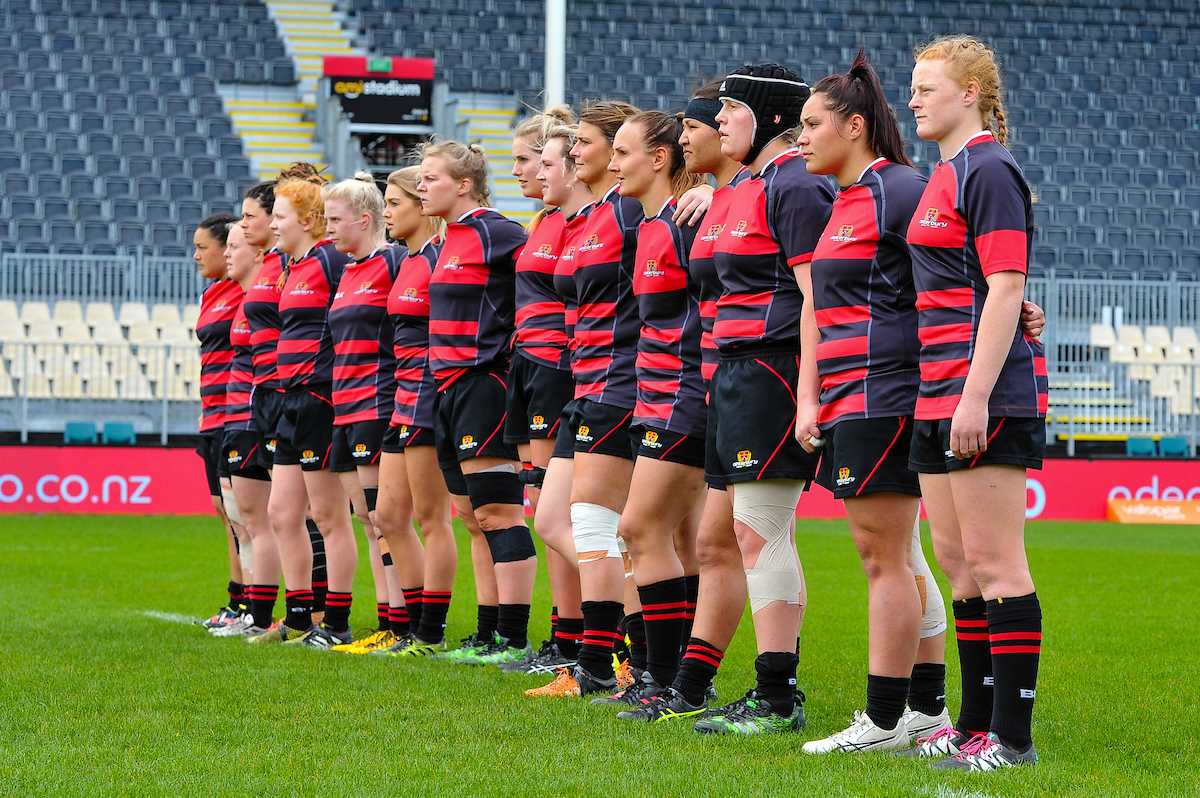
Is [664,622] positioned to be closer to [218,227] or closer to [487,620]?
[487,620]

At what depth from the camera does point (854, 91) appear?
4594mm

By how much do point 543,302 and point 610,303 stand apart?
68 centimetres

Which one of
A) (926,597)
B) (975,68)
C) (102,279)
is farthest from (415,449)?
(102,279)

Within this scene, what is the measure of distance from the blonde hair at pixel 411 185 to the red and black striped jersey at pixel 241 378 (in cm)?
122

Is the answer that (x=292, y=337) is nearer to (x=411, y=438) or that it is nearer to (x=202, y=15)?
(x=411, y=438)

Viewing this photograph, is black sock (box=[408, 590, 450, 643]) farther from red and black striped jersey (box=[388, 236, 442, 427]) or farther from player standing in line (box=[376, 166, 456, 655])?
red and black striped jersey (box=[388, 236, 442, 427])

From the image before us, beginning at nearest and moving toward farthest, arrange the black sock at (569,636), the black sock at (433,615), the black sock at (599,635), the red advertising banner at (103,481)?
the black sock at (599,635) → the black sock at (569,636) → the black sock at (433,615) → the red advertising banner at (103,481)

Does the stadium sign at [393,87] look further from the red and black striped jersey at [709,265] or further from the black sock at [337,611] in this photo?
the red and black striped jersey at [709,265]

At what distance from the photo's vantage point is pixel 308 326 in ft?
24.7

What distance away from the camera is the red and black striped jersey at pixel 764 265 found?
4.75m

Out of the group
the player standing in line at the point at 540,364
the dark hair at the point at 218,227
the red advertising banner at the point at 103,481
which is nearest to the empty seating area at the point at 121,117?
the red advertising banner at the point at 103,481

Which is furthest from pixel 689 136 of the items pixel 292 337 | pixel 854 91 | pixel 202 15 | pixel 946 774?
pixel 202 15

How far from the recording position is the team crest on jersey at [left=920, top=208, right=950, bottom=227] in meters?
4.17

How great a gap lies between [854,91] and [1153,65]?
25652 mm
